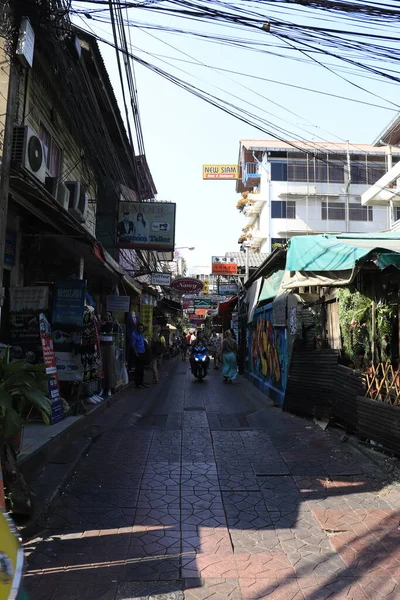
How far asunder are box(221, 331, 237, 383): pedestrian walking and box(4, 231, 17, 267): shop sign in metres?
8.28

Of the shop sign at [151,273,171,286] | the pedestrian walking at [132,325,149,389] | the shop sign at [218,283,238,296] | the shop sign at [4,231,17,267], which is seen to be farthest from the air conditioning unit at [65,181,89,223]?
the shop sign at [218,283,238,296]

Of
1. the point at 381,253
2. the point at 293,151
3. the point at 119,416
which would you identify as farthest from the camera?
the point at 293,151

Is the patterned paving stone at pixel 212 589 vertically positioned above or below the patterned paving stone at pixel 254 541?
below

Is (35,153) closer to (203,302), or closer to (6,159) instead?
(6,159)

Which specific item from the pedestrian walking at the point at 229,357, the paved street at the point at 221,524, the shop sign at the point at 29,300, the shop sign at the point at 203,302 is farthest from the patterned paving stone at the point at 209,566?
the shop sign at the point at 203,302

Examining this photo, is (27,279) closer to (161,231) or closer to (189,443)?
(189,443)

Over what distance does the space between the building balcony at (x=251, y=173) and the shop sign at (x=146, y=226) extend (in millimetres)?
30838

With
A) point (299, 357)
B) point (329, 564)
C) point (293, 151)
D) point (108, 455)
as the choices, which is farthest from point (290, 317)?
point (293, 151)

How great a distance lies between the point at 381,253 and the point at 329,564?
3.67 m

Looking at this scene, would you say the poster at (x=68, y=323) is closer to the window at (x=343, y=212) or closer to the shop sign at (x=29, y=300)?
the shop sign at (x=29, y=300)

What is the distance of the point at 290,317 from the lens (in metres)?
8.85

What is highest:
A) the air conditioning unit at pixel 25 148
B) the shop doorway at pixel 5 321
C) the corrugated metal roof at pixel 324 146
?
the corrugated metal roof at pixel 324 146

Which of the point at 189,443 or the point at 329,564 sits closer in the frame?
the point at 329,564

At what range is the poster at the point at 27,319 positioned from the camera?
687 centimetres
